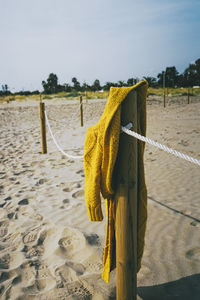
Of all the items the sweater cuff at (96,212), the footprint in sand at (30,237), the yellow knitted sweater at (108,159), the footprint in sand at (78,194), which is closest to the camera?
the yellow knitted sweater at (108,159)

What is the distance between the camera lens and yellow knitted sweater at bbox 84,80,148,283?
123cm

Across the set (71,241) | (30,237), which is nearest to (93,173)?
(71,241)

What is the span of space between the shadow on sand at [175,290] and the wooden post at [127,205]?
20.9 inches

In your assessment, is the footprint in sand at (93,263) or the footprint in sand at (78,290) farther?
the footprint in sand at (93,263)

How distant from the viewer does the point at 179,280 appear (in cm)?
195

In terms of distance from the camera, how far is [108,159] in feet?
4.20

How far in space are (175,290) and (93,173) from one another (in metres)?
1.33

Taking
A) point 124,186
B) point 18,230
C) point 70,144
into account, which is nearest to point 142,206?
point 124,186

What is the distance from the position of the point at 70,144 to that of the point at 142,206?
569 centimetres

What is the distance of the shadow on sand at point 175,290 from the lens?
5.92 feet

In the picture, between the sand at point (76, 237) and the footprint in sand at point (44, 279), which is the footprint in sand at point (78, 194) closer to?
the sand at point (76, 237)

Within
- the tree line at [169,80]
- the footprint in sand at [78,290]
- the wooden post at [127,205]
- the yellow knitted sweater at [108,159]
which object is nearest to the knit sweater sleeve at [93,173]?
the yellow knitted sweater at [108,159]

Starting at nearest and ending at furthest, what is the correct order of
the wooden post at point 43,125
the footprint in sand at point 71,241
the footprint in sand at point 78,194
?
the footprint in sand at point 71,241, the footprint in sand at point 78,194, the wooden post at point 43,125

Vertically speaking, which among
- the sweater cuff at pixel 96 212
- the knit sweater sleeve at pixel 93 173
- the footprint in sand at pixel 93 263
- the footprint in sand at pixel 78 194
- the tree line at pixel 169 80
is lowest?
the footprint in sand at pixel 93 263
